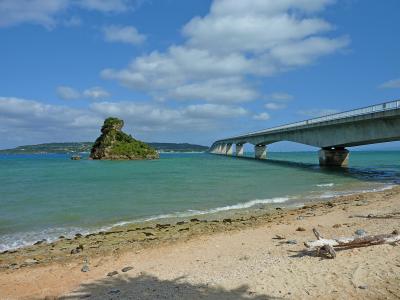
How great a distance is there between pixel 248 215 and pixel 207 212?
2293 millimetres

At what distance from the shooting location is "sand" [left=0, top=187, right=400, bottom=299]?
24.7 feet

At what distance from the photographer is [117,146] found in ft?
348

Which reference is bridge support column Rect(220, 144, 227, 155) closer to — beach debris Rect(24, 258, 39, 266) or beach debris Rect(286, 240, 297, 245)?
beach debris Rect(286, 240, 297, 245)

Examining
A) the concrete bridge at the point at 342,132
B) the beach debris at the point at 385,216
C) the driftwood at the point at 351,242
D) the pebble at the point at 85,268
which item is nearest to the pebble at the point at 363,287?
the driftwood at the point at 351,242

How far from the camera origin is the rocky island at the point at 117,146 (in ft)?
342

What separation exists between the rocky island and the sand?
299 feet

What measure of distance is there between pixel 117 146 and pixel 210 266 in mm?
99341

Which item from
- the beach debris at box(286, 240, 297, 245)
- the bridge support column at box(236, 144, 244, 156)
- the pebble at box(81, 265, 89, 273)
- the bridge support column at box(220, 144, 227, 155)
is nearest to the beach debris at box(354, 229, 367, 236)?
the beach debris at box(286, 240, 297, 245)

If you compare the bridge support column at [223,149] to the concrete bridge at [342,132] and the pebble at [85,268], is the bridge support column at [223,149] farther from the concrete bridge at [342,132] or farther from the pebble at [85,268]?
the pebble at [85,268]

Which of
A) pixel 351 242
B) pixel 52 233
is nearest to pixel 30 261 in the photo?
pixel 52 233

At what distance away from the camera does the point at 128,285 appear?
8523 millimetres

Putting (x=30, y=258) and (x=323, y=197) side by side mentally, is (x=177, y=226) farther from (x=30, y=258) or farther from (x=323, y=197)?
(x=323, y=197)

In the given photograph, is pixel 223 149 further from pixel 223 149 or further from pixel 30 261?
pixel 30 261

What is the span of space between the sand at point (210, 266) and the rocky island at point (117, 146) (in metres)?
91.1
